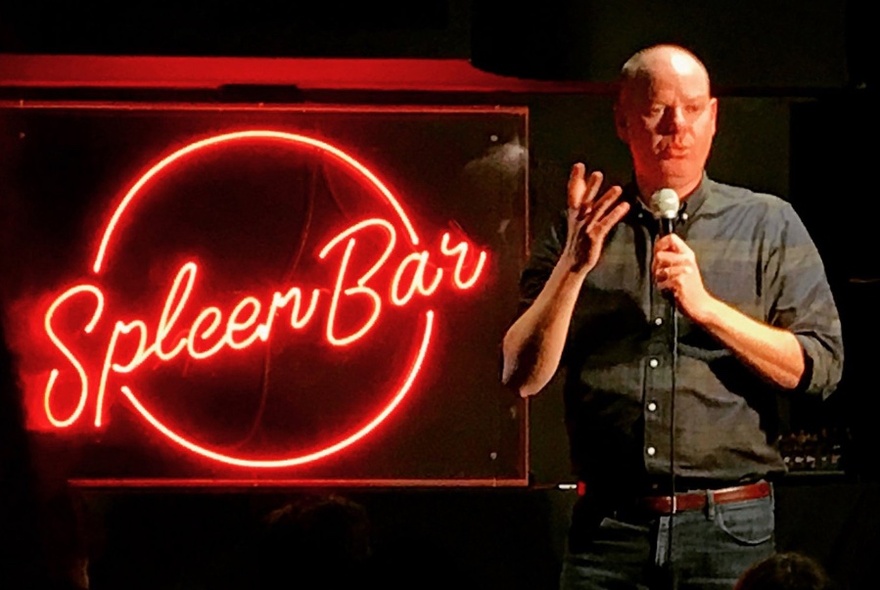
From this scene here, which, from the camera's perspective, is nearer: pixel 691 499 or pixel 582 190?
pixel 691 499

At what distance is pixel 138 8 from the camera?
378 cm

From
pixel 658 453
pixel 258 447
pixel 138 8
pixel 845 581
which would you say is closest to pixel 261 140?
pixel 138 8

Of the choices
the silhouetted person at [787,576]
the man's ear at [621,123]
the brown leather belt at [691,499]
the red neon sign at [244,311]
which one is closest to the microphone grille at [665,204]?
the man's ear at [621,123]

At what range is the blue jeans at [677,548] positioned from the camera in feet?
10.3

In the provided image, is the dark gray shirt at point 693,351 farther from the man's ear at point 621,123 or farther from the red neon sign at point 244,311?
the red neon sign at point 244,311

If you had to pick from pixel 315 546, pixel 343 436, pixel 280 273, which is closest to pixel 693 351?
pixel 315 546

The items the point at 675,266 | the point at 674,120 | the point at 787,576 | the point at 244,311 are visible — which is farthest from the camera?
the point at 244,311

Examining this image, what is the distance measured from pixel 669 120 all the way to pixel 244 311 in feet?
A: 4.52

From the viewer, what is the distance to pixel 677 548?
3.16 m

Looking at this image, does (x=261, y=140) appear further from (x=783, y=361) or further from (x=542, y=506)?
(x=783, y=361)

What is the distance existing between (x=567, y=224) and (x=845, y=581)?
1.40 metres

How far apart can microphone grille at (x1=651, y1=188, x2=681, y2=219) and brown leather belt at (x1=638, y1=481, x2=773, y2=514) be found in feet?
2.11

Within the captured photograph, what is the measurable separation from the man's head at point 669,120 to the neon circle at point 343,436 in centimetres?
84

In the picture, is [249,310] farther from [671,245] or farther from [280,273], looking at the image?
[671,245]
